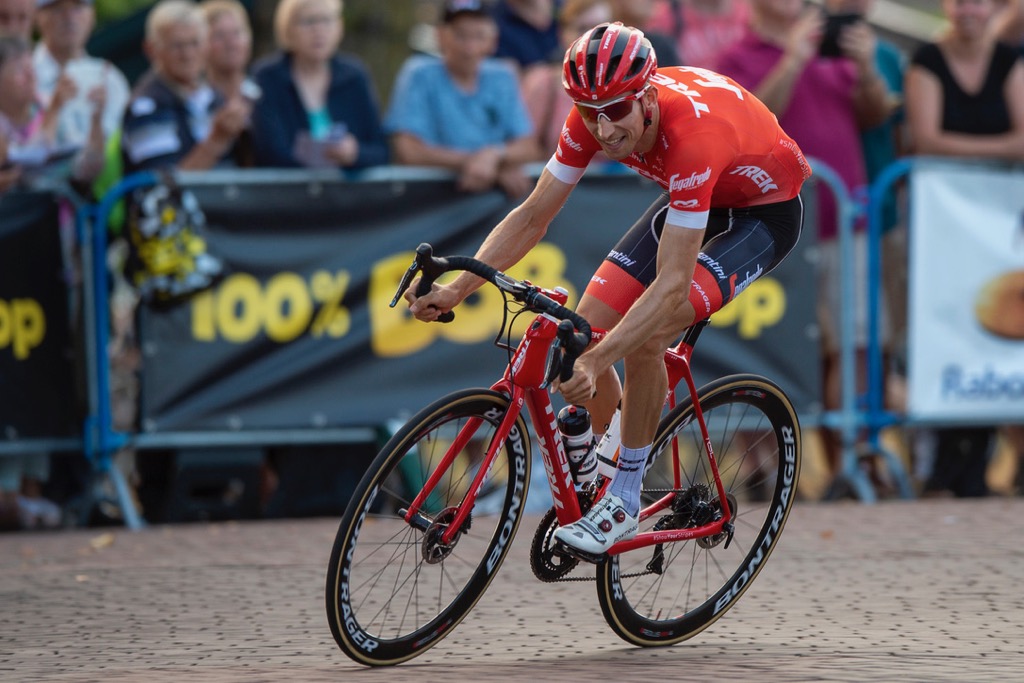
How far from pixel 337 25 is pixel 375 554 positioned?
4488mm

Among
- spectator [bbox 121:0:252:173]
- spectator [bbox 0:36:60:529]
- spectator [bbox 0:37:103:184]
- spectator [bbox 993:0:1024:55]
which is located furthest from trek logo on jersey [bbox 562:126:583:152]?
spectator [bbox 993:0:1024:55]

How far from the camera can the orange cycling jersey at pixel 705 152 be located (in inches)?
200

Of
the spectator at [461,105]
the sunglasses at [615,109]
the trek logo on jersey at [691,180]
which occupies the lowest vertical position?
the trek logo on jersey at [691,180]

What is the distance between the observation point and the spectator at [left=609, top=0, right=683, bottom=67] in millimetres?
8883

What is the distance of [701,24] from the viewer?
980cm

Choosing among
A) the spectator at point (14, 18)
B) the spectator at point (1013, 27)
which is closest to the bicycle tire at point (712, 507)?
the spectator at point (1013, 27)

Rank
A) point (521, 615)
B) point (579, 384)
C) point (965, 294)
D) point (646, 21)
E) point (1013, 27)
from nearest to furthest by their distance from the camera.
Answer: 1. point (579, 384)
2. point (521, 615)
3. point (965, 294)
4. point (646, 21)
5. point (1013, 27)

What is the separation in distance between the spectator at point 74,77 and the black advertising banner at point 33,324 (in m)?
0.49

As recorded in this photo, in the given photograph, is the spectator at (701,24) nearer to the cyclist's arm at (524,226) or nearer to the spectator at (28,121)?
the spectator at (28,121)

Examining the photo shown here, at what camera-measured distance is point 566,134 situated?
17.8ft

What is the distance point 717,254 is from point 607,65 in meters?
0.83

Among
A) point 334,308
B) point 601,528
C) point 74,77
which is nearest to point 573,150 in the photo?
point 601,528

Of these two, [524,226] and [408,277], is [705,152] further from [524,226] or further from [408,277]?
[408,277]

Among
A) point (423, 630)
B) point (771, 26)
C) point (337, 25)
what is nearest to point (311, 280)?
point (337, 25)
